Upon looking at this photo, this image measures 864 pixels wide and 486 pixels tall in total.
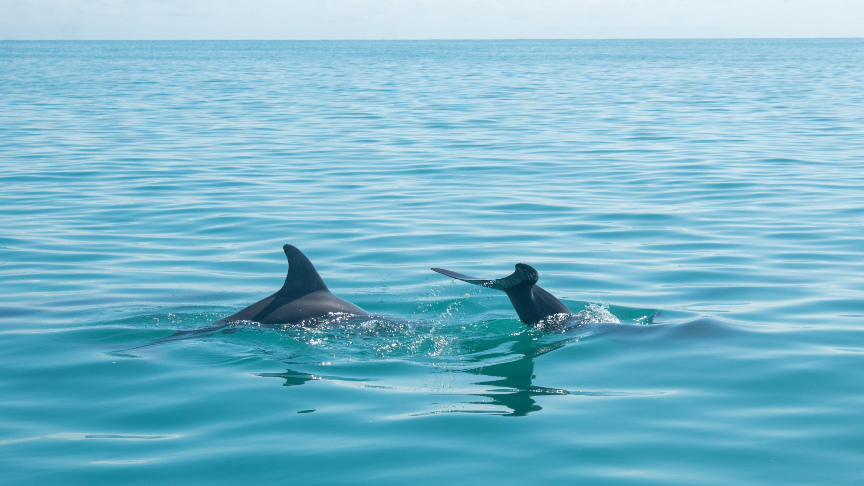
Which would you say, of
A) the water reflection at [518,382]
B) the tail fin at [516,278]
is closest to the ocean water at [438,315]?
the water reflection at [518,382]

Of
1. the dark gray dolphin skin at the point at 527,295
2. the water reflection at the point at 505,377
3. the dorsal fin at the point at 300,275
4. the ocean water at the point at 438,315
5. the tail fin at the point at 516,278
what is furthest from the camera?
→ the dorsal fin at the point at 300,275

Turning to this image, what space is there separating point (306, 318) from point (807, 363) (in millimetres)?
4354

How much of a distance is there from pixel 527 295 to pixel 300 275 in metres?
2.08

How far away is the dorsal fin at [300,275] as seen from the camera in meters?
7.98

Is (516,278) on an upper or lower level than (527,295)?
upper

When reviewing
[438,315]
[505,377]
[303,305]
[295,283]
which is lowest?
[438,315]

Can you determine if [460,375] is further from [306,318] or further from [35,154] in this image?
[35,154]

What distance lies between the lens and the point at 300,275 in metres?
8.11

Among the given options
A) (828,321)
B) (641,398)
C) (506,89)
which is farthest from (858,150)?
(506,89)

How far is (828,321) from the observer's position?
872cm

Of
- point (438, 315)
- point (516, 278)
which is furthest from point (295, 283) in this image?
point (516, 278)

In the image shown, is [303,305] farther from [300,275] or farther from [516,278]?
[516,278]

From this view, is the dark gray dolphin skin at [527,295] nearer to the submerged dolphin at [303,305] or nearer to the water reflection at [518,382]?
the submerged dolphin at [303,305]

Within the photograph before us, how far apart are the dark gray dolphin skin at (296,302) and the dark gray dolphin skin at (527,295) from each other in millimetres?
1384
